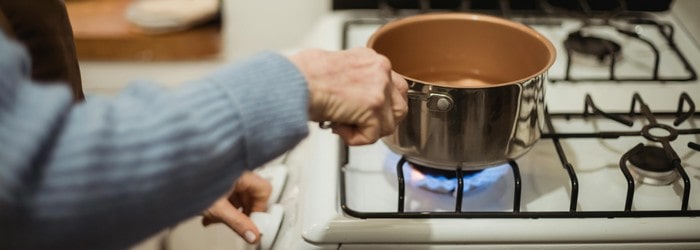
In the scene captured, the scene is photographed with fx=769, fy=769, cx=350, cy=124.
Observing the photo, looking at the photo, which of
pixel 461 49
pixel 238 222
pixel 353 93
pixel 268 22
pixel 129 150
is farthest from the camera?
pixel 268 22

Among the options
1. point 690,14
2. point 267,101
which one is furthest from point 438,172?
point 690,14

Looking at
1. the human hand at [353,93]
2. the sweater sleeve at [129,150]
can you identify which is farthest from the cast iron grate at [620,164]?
the sweater sleeve at [129,150]

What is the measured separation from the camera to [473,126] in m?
0.67

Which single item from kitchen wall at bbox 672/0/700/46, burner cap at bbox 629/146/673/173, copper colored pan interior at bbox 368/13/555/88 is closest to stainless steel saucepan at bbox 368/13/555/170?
copper colored pan interior at bbox 368/13/555/88

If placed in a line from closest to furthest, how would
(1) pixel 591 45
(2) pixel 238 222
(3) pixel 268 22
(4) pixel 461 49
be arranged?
(2) pixel 238 222
(4) pixel 461 49
(1) pixel 591 45
(3) pixel 268 22

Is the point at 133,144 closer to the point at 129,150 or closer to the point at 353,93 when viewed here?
the point at 129,150

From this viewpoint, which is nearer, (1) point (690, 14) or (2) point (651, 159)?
(2) point (651, 159)

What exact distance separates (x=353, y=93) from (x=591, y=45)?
517mm

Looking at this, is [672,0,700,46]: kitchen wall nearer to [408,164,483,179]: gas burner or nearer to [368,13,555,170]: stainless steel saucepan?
[368,13,555,170]: stainless steel saucepan

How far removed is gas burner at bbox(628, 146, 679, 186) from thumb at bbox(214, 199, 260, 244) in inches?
14.8

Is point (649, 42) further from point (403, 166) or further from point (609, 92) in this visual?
point (403, 166)

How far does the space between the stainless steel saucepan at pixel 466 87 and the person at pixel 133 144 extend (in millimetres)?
146

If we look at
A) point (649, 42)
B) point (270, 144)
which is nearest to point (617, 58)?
point (649, 42)

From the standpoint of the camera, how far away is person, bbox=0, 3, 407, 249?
16.4 inches
